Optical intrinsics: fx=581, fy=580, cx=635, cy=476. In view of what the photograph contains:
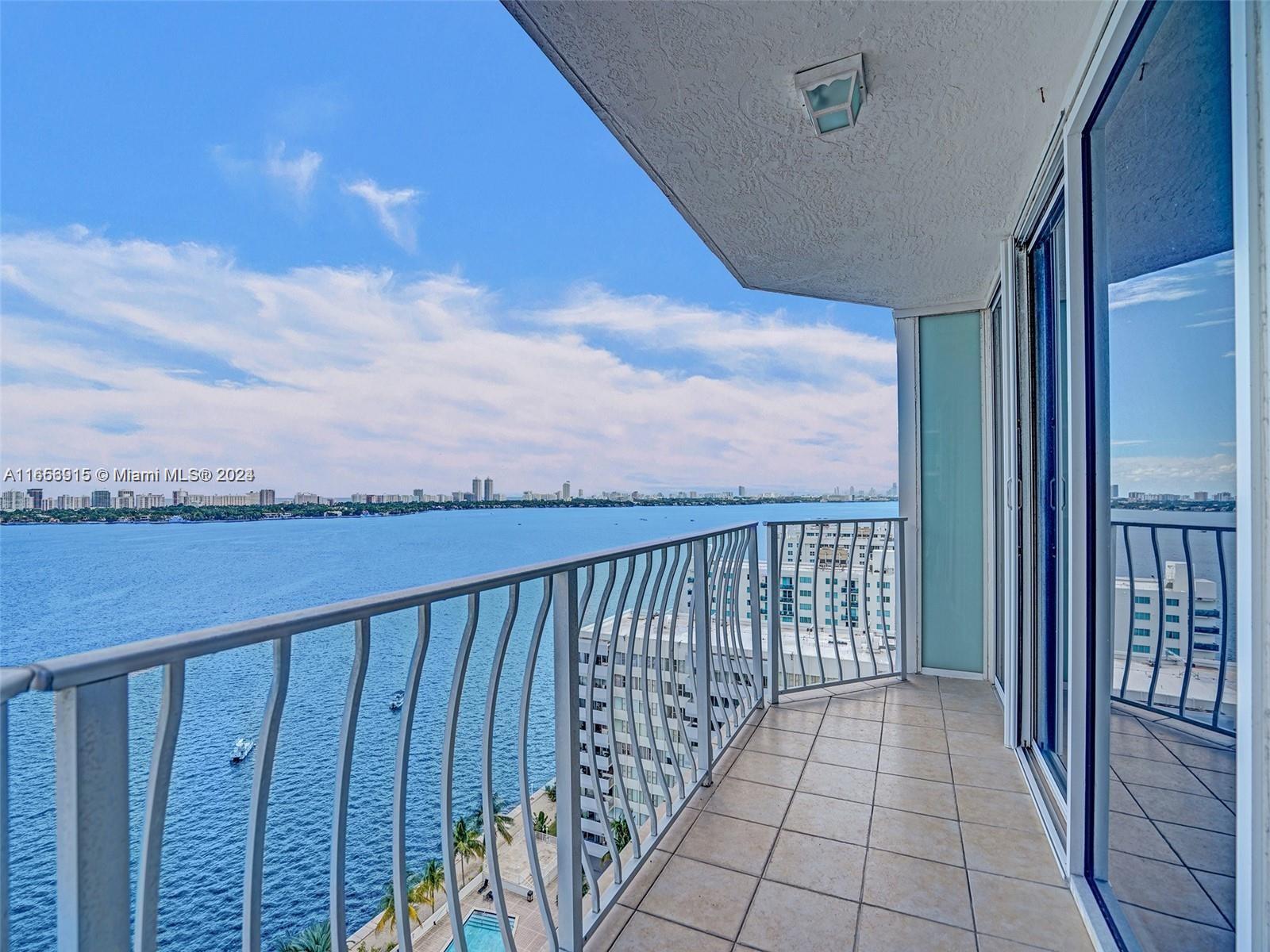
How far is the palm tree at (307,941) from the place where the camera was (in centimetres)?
117

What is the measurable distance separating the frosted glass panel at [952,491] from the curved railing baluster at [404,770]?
3.70 m

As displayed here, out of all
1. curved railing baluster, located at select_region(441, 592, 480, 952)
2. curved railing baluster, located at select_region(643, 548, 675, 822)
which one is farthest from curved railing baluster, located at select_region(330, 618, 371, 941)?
curved railing baluster, located at select_region(643, 548, 675, 822)

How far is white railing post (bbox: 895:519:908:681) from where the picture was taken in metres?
3.83

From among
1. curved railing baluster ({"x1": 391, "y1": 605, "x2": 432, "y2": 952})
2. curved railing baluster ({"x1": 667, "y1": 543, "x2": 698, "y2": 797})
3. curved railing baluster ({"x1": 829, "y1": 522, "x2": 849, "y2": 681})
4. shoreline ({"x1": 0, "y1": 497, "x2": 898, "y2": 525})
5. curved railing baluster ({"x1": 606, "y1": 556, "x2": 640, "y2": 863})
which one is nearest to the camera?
curved railing baluster ({"x1": 391, "y1": 605, "x2": 432, "y2": 952})

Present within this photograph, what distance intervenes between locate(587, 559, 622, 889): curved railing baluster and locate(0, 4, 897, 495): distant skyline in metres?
8.96

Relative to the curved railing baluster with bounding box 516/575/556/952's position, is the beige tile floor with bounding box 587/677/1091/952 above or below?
below

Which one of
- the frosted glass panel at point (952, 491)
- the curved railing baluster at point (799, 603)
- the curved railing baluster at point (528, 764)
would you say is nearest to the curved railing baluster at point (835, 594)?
the curved railing baluster at point (799, 603)

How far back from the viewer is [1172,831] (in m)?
1.27

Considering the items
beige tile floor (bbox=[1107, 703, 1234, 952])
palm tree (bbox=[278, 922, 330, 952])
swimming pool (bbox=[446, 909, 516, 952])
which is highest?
beige tile floor (bbox=[1107, 703, 1234, 952])

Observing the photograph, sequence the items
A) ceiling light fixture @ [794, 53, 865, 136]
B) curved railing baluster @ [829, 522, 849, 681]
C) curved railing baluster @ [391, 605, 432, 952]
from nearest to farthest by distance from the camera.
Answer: curved railing baluster @ [391, 605, 432, 952] < ceiling light fixture @ [794, 53, 865, 136] < curved railing baluster @ [829, 522, 849, 681]

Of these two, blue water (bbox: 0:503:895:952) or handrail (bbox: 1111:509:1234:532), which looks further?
handrail (bbox: 1111:509:1234:532)

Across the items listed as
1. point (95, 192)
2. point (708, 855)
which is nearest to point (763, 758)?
point (708, 855)

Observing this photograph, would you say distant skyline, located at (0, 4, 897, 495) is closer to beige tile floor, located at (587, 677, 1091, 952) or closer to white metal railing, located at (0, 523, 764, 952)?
beige tile floor, located at (587, 677, 1091, 952)

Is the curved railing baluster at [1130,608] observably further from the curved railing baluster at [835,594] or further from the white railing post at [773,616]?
the curved railing baluster at [835,594]
